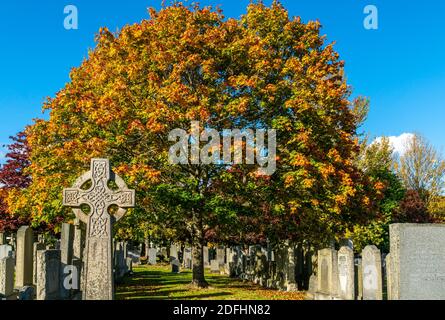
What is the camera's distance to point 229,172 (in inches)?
734

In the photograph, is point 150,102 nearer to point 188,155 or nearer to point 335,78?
point 188,155

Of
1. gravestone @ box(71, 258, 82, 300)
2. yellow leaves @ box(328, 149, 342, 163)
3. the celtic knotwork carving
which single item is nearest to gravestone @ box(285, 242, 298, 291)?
yellow leaves @ box(328, 149, 342, 163)

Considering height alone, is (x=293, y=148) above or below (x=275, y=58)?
below

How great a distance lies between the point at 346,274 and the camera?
1555cm

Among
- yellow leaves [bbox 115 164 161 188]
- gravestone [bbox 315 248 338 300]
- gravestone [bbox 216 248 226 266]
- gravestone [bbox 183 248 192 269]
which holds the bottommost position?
gravestone [bbox 183 248 192 269]

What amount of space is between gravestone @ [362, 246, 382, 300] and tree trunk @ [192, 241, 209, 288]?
7182mm

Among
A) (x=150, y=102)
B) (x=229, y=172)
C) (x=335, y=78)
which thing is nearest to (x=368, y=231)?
(x=335, y=78)

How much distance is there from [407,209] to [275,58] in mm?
27311

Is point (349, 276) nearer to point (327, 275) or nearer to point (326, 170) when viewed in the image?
point (327, 275)

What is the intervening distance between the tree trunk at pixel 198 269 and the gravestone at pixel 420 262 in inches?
425

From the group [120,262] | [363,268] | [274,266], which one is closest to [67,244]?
[363,268]

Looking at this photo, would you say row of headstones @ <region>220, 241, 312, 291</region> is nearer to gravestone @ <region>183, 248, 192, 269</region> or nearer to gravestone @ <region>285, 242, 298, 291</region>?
gravestone @ <region>285, 242, 298, 291</region>

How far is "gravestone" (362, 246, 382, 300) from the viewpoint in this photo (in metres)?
15.3
